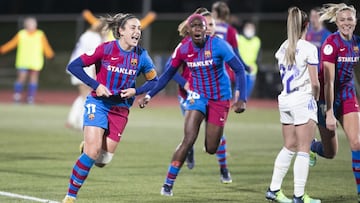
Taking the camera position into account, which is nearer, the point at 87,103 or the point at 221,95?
the point at 87,103

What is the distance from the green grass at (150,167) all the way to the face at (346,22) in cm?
190

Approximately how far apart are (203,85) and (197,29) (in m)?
0.76

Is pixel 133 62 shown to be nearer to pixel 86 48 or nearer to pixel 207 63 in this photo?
pixel 207 63

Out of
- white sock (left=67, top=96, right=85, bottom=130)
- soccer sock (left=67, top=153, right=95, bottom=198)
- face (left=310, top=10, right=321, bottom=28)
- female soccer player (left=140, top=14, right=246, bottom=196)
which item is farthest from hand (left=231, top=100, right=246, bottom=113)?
white sock (left=67, top=96, right=85, bottom=130)

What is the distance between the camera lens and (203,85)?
1062 cm

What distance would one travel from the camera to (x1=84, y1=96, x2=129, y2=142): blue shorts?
905cm

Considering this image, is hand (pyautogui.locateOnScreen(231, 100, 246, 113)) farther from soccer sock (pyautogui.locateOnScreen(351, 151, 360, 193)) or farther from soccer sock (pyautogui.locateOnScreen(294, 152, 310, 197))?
soccer sock (pyautogui.locateOnScreen(294, 152, 310, 197))

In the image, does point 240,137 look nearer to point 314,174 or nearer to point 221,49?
point 314,174

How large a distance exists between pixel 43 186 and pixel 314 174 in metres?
3.89

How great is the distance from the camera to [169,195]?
10094mm

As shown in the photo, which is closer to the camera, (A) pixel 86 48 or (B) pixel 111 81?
(B) pixel 111 81

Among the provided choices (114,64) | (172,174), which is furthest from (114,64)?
(172,174)

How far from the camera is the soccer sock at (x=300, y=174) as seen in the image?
8.88m

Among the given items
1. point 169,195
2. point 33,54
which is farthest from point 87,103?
point 33,54
